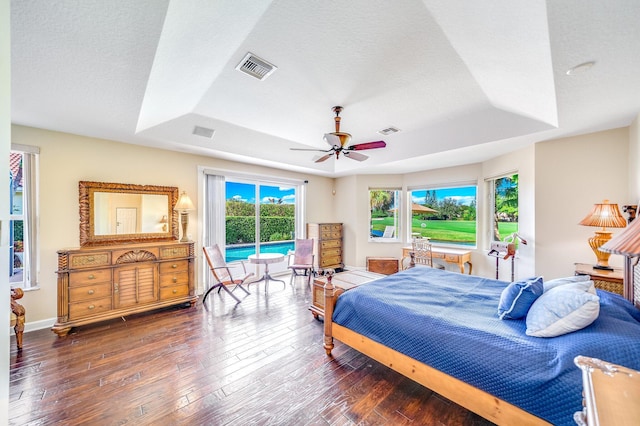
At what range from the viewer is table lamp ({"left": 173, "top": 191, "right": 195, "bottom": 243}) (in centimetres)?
385

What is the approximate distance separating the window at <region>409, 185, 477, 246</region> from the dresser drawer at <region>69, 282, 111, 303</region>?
5.69 meters

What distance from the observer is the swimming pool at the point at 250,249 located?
5.01 m

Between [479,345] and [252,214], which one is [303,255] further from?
[479,345]

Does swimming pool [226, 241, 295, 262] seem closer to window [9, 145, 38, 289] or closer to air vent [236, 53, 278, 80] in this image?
window [9, 145, 38, 289]

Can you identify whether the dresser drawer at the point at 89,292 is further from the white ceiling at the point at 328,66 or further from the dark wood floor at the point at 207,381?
the white ceiling at the point at 328,66

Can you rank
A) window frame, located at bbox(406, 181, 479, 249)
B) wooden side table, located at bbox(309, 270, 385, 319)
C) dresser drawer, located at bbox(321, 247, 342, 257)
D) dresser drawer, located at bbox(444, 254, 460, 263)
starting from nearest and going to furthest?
1. wooden side table, located at bbox(309, 270, 385, 319)
2. dresser drawer, located at bbox(444, 254, 460, 263)
3. window frame, located at bbox(406, 181, 479, 249)
4. dresser drawer, located at bbox(321, 247, 342, 257)

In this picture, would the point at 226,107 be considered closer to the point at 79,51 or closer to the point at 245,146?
the point at 245,146

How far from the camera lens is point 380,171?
5668 millimetres

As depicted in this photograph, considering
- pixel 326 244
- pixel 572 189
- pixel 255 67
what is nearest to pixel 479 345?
pixel 255 67

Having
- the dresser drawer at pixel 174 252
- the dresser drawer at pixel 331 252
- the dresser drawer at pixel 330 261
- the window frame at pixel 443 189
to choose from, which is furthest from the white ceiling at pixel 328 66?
the dresser drawer at pixel 330 261

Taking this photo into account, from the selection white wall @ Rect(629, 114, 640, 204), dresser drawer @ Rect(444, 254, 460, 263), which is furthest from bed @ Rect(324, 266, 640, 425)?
dresser drawer @ Rect(444, 254, 460, 263)

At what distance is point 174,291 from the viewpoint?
3.65 metres

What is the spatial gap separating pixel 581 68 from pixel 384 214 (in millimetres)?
4500

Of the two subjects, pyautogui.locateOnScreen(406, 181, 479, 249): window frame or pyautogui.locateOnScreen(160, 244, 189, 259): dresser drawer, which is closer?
pyautogui.locateOnScreen(160, 244, 189, 259): dresser drawer
